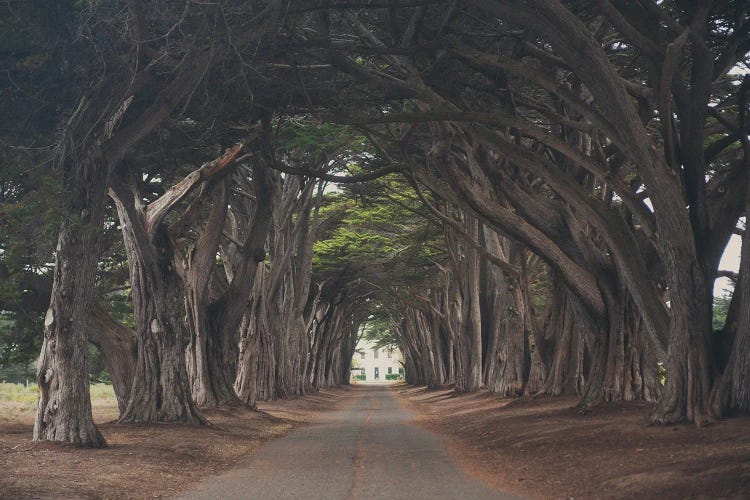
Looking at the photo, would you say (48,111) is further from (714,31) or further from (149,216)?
(714,31)

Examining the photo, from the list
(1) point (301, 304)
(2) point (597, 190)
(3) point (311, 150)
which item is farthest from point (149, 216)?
(1) point (301, 304)

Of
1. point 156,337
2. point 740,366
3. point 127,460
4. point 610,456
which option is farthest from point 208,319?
point 740,366

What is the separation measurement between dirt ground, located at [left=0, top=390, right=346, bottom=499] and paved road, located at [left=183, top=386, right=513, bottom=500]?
501mm

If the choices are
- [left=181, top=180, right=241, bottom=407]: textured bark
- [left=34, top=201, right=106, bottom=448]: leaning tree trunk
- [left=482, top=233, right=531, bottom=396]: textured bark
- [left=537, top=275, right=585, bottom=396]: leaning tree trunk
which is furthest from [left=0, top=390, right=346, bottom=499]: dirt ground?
[left=482, top=233, right=531, bottom=396]: textured bark

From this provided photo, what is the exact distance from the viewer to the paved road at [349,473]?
9.52 meters

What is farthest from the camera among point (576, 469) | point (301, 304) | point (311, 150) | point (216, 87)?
point (301, 304)

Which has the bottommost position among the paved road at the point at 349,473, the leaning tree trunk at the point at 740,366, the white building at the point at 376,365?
the paved road at the point at 349,473

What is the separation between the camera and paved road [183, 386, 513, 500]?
31.2 feet

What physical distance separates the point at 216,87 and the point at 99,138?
2.08 metres

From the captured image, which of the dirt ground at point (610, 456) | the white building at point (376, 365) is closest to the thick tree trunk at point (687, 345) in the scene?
the dirt ground at point (610, 456)

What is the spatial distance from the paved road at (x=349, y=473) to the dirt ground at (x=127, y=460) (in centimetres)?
50

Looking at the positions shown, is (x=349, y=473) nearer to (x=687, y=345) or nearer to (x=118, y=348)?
(x=687, y=345)

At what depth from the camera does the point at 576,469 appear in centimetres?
1082

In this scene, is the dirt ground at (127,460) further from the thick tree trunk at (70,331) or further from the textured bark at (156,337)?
the textured bark at (156,337)
